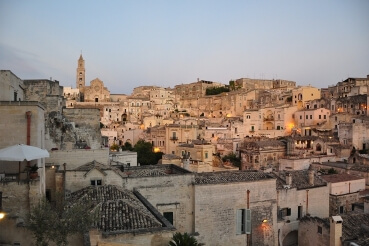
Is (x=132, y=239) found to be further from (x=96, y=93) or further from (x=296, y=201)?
(x=96, y=93)

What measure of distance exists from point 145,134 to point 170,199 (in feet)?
146

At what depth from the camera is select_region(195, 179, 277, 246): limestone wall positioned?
48.5 ft

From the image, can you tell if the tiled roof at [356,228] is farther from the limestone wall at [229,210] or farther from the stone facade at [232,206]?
the limestone wall at [229,210]

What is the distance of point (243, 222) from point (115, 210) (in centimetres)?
712

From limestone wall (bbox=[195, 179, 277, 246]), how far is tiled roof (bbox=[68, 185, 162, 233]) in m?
3.46

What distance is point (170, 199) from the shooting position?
14586 mm

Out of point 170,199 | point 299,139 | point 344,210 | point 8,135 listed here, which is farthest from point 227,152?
point 8,135

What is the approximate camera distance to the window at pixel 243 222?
50.8 ft

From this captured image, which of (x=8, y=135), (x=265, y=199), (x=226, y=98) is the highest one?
(x=226, y=98)

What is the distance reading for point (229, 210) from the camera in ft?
50.0

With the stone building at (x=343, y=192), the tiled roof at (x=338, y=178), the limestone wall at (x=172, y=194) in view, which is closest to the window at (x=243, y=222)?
the limestone wall at (x=172, y=194)

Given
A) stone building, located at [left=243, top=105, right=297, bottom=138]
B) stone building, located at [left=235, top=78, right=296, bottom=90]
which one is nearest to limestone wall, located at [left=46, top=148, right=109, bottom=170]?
stone building, located at [left=243, top=105, right=297, bottom=138]

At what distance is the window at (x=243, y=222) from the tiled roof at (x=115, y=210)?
206 inches

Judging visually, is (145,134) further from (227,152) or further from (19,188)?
(19,188)
